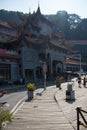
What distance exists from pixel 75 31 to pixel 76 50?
1590cm

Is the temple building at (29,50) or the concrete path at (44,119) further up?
the temple building at (29,50)

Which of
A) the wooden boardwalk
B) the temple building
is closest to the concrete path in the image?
the wooden boardwalk

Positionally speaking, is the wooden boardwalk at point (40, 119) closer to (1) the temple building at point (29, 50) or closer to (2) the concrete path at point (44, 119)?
(2) the concrete path at point (44, 119)

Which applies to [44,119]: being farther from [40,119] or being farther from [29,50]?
[29,50]

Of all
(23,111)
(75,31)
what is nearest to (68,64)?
(75,31)

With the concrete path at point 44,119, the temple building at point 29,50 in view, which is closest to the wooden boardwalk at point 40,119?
the concrete path at point 44,119

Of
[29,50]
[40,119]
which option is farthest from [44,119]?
[29,50]

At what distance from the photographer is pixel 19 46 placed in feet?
175

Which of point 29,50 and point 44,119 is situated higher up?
point 29,50

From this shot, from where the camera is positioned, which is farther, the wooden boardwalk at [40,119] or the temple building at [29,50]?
the temple building at [29,50]

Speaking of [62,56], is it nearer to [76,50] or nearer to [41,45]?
[41,45]

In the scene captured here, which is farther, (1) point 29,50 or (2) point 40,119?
(1) point 29,50

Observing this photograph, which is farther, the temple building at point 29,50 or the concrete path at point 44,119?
the temple building at point 29,50

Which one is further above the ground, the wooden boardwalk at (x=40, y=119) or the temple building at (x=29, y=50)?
the temple building at (x=29, y=50)
